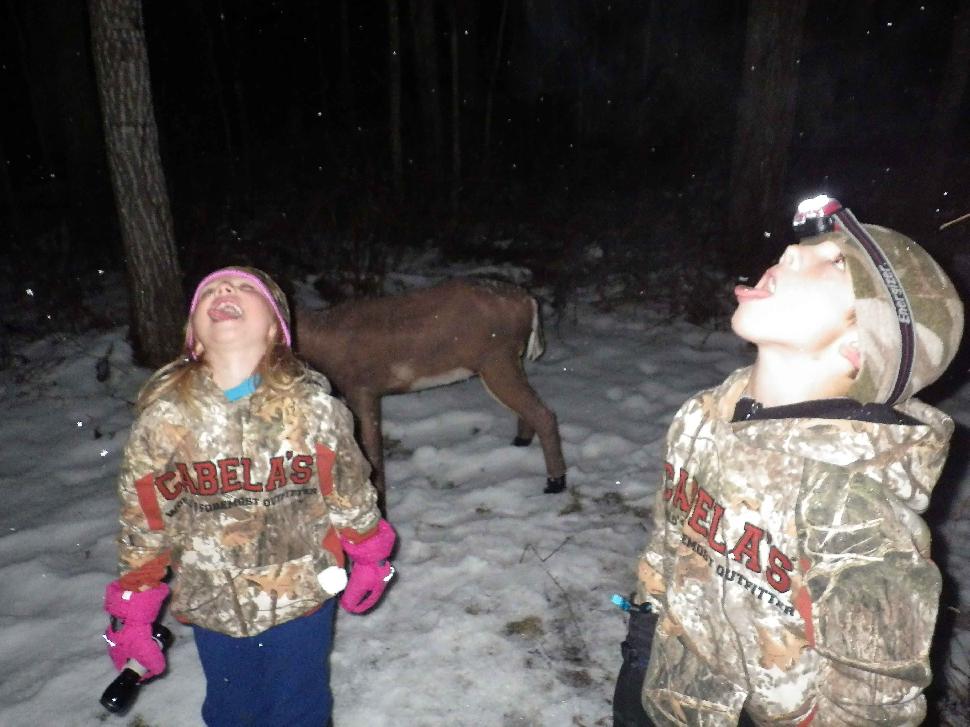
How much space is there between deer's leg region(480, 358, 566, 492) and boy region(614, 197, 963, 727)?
2.28m

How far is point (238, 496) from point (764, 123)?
23.0 feet

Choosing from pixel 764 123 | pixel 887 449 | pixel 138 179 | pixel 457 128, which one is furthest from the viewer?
pixel 457 128

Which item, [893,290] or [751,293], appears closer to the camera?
[893,290]

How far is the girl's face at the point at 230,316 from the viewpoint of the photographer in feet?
6.06

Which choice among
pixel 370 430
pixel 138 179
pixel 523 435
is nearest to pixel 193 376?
pixel 370 430

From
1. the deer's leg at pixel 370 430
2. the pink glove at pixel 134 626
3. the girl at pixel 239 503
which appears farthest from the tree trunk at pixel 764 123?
the pink glove at pixel 134 626

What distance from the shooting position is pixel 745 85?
286 inches

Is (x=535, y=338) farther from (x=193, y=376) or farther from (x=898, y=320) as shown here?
(x=898, y=320)

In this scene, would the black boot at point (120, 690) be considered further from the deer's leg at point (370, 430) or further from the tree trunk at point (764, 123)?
the tree trunk at point (764, 123)

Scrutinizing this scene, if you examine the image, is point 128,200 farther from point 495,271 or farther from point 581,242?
point 581,242

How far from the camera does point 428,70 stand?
9.91 meters

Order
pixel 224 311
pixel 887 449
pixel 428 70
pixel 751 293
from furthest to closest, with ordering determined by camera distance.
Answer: pixel 428 70
pixel 224 311
pixel 751 293
pixel 887 449

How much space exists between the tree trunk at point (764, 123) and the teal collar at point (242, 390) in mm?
6610

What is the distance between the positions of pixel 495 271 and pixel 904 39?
16.6 m
